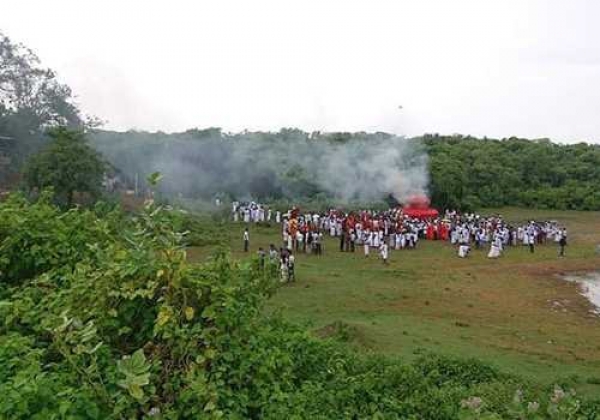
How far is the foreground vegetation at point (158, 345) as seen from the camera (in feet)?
15.8

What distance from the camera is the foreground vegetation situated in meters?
4.83

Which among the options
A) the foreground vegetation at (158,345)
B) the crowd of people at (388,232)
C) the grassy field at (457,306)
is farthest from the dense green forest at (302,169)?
the foreground vegetation at (158,345)

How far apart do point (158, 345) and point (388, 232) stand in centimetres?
2621

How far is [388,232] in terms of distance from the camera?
A: 102ft

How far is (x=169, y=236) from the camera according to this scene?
5.64 m

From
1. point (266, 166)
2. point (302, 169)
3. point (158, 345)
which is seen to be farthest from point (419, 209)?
point (158, 345)

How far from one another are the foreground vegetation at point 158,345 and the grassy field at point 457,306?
4.19 ft

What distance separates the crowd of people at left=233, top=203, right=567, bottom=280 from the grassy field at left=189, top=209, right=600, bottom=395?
27.8 inches

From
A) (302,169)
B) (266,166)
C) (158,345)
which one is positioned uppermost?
(266,166)

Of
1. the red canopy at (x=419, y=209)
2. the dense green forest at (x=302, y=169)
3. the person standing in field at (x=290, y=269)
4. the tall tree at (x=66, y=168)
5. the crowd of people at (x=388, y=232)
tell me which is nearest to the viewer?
the person standing in field at (x=290, y=269)

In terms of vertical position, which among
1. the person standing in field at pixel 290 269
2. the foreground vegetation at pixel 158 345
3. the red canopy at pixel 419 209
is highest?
the foreground vegetation at pixel 158 345

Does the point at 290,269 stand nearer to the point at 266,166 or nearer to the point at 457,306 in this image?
the point at 457,306

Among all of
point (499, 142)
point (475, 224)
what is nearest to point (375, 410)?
point (475, 224)

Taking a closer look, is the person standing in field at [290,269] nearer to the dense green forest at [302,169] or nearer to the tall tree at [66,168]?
the tall tree at [66,168]
